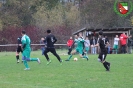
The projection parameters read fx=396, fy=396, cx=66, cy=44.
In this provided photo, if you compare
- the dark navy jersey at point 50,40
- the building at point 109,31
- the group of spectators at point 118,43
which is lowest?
the group of spectators at point 118,43

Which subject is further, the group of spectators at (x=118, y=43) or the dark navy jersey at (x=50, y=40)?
the group of spectators at (x=118, y=43)

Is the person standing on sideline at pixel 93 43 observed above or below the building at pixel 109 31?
below

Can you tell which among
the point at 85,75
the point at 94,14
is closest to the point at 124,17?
the point at 94,14

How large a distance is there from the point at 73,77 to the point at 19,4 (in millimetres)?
50435

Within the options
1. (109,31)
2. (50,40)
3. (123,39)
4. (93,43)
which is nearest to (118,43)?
(123,39)

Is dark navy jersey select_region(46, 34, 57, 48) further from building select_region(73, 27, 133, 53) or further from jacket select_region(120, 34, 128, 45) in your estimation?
building select_region(73, 27, 133, 53)

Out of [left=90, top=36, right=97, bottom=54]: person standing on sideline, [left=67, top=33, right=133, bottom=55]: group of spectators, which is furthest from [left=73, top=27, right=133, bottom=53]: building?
[left=90, top=36, right=97, bottom=54]: person standing on sideline

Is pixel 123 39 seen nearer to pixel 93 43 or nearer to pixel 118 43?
pixel 118 43

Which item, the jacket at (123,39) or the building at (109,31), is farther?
the building at (109,31)

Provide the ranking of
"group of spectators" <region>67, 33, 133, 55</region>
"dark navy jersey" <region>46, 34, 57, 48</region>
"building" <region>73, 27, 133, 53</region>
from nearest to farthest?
"dark navy jersey" <region>46, 34, 57, 48</region> → "group of spectators" <region>67, 33, 133, 55</region> → "building" <region>73, 27, 133, 53</region>

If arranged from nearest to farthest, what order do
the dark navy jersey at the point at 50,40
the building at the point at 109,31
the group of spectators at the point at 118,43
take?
Answer: the dark navy jersey at the point at 50,40
the group of spectators at the point at 118,43
the building at the point at 109,31

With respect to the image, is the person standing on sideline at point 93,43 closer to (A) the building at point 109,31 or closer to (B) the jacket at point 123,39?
(A) the building at point 109,31

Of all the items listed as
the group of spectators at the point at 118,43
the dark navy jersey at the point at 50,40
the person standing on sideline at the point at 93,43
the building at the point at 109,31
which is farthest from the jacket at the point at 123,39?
the dark navy jersey at the point at 50,40

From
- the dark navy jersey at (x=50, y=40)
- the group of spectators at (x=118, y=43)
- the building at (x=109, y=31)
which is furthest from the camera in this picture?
the building at (x=109, y=31)
